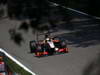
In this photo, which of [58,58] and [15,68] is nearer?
[15,68]

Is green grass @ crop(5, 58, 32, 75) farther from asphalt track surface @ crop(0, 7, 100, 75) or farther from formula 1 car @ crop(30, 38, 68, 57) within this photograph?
formula 1 car @ crop(30, 38, 68, 57)

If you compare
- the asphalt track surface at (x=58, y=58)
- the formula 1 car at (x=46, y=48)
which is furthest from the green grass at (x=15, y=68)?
the formula 1 car at (x=46, y=48)

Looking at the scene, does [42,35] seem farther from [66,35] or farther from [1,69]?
[1,69]

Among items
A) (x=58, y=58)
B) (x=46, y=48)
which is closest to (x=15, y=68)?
(x=46, y=48)

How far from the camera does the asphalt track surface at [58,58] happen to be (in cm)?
1372

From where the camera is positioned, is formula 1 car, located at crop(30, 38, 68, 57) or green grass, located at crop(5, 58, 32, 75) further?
formula 1 car, located at crop(30, 38, 68, 57)

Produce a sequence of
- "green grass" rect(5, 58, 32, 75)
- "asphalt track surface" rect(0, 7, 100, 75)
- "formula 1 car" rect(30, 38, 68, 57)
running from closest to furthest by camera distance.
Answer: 1. "green grass" rect(5, 58, 32, 75)
2. "asphalt track surface" rect(0, 7, 100, 75)
3. "formula 1 car" rect(30, 38, 68, 57)

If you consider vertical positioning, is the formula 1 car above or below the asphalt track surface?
above

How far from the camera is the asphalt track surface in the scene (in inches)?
540

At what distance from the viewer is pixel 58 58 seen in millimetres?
14930

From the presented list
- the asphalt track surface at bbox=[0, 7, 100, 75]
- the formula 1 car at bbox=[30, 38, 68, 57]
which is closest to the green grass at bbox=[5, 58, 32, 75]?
the asphalt track surface at bbox=[0, 7, 100, 75]

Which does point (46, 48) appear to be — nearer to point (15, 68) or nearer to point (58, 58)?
point (58, 58)

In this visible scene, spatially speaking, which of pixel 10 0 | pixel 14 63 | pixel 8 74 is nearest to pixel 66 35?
pixel 14 63

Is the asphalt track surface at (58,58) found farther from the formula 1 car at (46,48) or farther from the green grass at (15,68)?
the green grass at (15,68)
